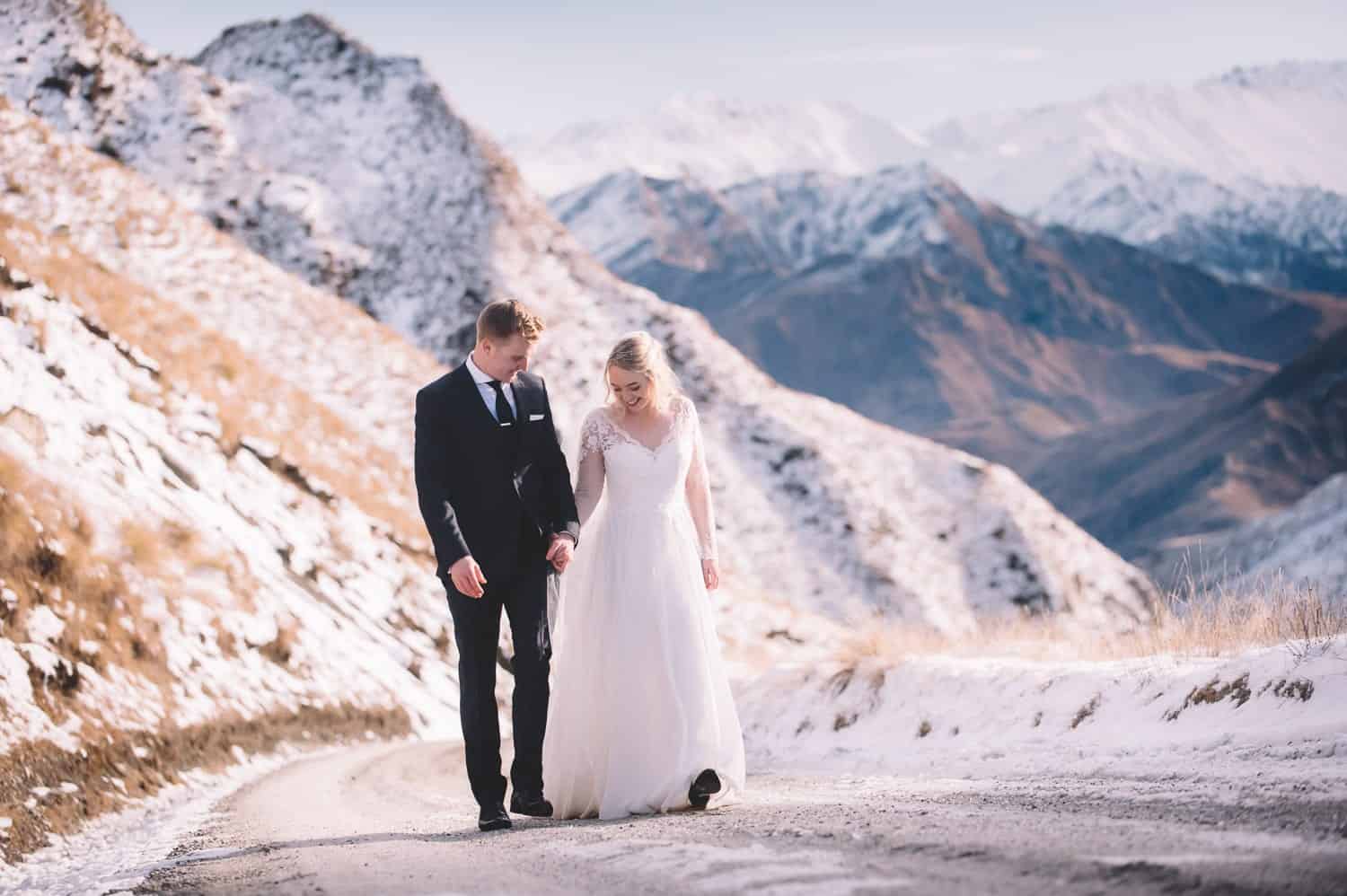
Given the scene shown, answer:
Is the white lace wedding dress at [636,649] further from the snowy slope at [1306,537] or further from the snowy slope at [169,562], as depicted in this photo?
the snowy slope at [1306,537]

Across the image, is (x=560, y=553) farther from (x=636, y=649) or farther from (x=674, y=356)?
(x=674, y=356)

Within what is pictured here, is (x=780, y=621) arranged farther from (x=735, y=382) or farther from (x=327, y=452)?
(x=735, y=382)

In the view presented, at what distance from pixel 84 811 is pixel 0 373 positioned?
19.6 feet

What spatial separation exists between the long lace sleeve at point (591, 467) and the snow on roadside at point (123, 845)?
2.67 m

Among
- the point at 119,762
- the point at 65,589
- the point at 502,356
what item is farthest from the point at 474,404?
the point at 65,589

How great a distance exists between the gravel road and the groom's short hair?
2393 millimetres

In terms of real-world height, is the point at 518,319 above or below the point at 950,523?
above

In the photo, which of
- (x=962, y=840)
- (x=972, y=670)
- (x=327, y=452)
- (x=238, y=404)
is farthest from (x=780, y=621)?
(x=962, y=840)

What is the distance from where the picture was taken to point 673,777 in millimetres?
7000

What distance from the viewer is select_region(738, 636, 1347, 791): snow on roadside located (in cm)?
704

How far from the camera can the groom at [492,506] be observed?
694cm

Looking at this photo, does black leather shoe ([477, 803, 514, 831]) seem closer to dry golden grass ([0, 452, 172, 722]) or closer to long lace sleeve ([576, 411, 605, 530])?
long lace sleeve ([576, 411, 605, 530])

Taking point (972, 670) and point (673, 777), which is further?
point (972, 670)

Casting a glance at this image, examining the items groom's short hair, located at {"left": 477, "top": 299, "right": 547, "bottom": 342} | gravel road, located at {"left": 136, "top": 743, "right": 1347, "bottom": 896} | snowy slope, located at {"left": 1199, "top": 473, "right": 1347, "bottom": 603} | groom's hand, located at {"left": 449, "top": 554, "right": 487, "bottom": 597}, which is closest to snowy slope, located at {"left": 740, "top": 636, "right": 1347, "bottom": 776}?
gravel road, located at {"left": 136, "top": 743, "right": 1347, "bottom": 896}
